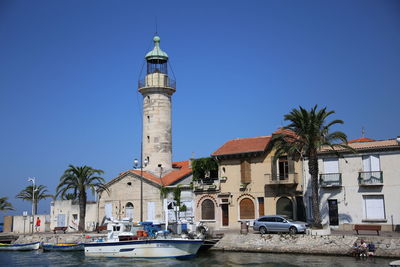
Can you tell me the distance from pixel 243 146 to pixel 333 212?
34.1 ft

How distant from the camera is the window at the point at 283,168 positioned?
127ft

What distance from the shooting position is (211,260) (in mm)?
29656

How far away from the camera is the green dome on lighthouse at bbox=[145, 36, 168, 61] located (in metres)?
50.3

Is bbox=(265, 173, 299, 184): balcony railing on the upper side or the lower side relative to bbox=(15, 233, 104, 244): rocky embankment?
upper

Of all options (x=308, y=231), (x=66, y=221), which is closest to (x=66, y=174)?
(x=66, y=221)

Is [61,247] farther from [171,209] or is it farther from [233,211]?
[233,211]

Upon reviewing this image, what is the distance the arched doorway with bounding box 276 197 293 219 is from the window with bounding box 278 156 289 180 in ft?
6.19

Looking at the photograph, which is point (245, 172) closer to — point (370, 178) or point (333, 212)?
point (333, 212)

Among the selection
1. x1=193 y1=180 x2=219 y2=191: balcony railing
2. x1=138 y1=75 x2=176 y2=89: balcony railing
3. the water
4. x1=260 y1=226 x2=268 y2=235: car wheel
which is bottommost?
the water

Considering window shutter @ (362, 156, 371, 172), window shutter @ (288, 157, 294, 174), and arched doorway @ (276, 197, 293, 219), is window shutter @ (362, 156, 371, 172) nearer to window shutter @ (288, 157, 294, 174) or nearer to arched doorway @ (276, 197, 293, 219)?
window shutter @ (288, 157, 294, 174)

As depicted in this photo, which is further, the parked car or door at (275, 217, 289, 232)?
door at (275, 217, 289, 232)

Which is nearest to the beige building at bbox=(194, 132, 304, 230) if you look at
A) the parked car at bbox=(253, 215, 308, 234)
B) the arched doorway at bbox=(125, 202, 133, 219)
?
the parked car at bbox=(253, 215, 308, 234)

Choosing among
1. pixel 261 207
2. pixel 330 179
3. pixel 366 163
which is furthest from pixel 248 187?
pixel 366 163

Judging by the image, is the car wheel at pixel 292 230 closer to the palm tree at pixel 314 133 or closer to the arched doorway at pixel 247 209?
the palm tree at pixel 314 133
